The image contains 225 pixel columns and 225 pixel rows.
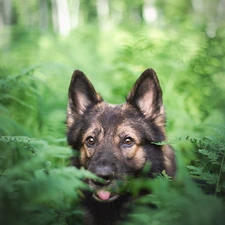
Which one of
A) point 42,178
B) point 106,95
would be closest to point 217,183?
point 42,178

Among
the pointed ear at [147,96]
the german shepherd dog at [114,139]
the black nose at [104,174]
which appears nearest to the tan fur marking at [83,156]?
the german shepherd dog at [114,139]

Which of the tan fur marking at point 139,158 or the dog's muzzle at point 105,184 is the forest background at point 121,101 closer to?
the dog's muzzle at point 105,184

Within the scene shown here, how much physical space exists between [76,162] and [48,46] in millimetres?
9363

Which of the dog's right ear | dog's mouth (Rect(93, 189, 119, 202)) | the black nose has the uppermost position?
the dog's right ear

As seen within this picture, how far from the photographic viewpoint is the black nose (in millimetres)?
3166

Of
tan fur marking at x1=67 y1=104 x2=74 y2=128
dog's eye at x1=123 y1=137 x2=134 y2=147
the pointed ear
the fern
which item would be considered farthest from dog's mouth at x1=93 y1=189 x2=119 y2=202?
tan fur marking at x1=67 y1=104 x2=74 y2=128

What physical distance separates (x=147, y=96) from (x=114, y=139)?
0.76m

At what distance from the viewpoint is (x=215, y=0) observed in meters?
49.1

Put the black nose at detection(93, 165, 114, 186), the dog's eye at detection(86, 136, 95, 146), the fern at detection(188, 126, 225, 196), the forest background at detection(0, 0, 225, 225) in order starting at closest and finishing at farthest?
the forest background at detection(0, 0, 225, 225) < the fern at detection(188, 126, 225, 196) < the black nose at detection(93, 165, 114, 186) < the dog's eye at detection(86, 136, 95, 146)

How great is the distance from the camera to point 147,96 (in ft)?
13.6

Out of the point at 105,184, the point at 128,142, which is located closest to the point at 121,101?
the point at 128,142

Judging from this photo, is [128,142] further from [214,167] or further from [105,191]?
[214,167]

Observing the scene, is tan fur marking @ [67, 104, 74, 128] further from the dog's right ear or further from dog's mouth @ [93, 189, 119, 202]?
dog's mouth @ [93, 189, 119, 202]

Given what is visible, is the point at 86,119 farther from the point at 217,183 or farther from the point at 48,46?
the point at 48,46
